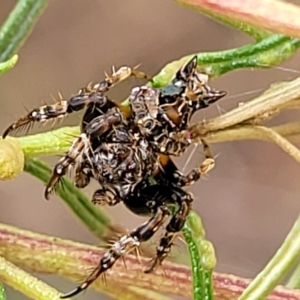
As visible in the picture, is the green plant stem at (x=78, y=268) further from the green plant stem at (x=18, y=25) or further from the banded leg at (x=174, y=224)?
the green plant stem at (x=18, y=25)

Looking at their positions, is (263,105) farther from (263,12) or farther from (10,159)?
(10,159)

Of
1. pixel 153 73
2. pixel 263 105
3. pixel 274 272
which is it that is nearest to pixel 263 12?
pixel 263 105

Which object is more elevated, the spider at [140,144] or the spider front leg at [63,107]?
the spider front leg at [63,107]

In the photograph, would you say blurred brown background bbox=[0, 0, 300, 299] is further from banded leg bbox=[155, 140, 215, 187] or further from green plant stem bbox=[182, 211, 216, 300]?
green plant stem bbox=[182, 211, 216, 300]

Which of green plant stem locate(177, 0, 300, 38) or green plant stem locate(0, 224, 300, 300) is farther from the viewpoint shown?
green plant stem locate(0, 224, 300, 300)

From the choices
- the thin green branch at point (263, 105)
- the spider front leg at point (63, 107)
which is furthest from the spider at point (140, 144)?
the thin green branch at point (263, 105)

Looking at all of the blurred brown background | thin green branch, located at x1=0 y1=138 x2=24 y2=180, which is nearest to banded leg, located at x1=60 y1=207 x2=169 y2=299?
thin green branch, located at x1=0 y1=138 x2=24 y2=180
